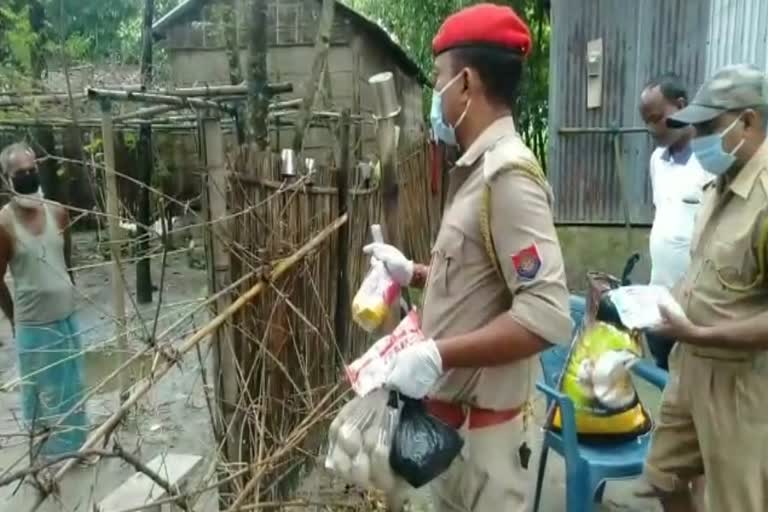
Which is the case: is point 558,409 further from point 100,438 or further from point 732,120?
point 100,438

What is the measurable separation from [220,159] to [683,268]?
226cm

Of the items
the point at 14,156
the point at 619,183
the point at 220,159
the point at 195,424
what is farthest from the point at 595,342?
the point at 619,183

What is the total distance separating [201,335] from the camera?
2.34 m

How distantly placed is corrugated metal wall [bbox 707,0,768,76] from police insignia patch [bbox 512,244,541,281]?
4.32 metres

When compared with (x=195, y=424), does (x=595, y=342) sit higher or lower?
higher

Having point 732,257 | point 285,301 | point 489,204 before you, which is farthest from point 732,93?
point 285,301

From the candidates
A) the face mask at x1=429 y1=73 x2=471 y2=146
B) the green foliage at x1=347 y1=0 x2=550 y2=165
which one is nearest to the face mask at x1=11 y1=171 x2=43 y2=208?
the face mask at x1=429 y1=73 x2=471 y2=146

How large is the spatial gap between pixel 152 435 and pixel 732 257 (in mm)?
3538

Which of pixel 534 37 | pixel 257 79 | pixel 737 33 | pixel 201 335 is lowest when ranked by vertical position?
pixel 201 335

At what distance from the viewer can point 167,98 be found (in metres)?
3.73

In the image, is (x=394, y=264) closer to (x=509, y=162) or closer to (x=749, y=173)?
(x=509, y=162)

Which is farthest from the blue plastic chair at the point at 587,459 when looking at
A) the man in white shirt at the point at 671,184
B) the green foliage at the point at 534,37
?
the green foliage at the point at 534,37

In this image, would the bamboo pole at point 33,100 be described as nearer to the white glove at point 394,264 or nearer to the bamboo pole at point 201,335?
the bamboo pole at point 201,335

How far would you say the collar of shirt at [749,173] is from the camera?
241cm
